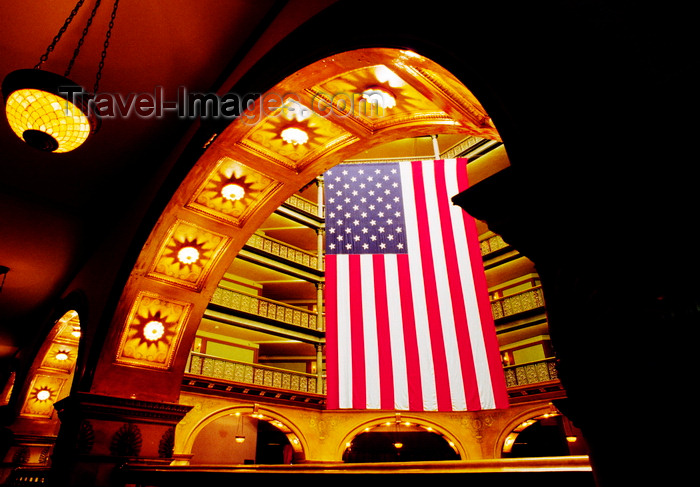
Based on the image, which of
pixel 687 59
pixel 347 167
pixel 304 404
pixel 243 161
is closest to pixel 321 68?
pixel 243 161

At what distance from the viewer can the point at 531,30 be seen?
1582mm

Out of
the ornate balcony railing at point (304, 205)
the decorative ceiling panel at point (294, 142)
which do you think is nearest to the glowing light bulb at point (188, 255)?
the decorative ceiling panel at point (294, 142)

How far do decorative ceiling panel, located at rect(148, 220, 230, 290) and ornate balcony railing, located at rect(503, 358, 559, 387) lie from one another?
456 inches

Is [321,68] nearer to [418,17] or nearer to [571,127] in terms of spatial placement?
[418,17]

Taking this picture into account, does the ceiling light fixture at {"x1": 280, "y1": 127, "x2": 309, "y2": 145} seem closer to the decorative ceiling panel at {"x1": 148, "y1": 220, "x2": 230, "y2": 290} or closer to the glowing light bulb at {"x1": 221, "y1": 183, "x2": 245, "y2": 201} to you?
the glowing light bulb at {"x1": 221, "y1": 183, "x2": 245, "y2": 201}

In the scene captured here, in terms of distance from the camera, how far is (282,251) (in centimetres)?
1778

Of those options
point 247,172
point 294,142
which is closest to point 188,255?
point 247,172

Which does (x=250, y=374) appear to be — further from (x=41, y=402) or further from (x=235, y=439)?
(x=41, y=402)

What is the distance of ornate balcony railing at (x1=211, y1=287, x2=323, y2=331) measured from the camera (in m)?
15.1

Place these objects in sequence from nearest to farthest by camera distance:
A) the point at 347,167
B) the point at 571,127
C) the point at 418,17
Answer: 1. the point at 571,127
2. the point at 418,17
3. the point at 347,167

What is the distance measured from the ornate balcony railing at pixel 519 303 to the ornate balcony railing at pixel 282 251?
7.55 meters

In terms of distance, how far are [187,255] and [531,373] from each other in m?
12.6

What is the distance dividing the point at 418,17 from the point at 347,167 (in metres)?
4.19

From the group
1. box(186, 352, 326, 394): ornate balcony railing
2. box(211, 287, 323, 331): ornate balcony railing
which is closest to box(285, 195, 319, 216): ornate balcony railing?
box(211, 287, 323, 331): ornate balcony railing
